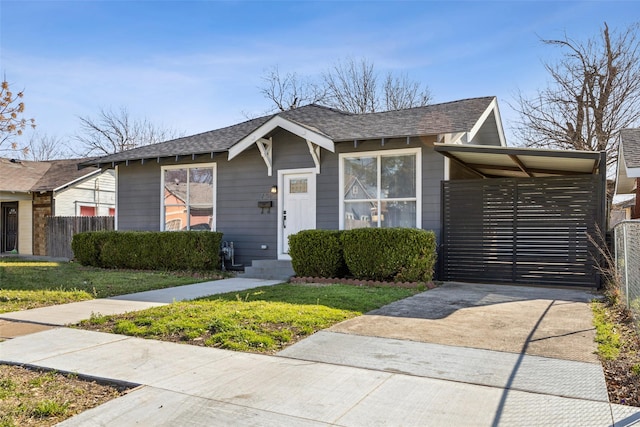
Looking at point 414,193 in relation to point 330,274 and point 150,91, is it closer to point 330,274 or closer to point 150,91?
point 330,274

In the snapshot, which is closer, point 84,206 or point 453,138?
point 453,138

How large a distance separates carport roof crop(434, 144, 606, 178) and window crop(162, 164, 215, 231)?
6.56m

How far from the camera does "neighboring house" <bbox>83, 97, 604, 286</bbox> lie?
10164mm

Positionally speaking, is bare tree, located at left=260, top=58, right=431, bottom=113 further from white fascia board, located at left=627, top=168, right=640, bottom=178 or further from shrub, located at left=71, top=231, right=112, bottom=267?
shrub, located at left=71, top=231, right=112, bottom=267

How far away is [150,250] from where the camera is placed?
1241 cm

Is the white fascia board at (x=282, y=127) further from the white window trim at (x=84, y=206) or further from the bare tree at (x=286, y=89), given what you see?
the bare tree at (x=286, y=89)

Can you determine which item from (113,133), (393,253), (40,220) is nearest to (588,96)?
(393,253)

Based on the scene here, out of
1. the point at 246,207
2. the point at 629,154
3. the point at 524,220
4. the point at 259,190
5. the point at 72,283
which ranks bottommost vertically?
the point at 72,283

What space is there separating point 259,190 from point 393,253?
4.38 m

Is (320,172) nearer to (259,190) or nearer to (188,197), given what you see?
(259,190)

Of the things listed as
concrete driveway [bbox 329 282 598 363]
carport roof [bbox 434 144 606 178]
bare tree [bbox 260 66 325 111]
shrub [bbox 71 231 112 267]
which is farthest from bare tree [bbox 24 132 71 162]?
concrete driveway [bbox 329 282 598 363]

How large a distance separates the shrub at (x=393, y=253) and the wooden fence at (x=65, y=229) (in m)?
12.0

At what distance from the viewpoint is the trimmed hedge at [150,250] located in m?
11.9

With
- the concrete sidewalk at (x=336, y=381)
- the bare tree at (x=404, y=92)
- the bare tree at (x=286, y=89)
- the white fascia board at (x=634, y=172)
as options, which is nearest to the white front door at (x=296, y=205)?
the concrete sidewalk at (x=336, y=381)
